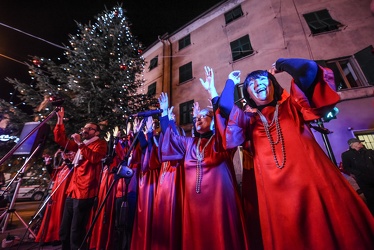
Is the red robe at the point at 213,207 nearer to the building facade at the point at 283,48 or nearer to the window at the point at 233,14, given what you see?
Result: the building facade at the point at 283,48

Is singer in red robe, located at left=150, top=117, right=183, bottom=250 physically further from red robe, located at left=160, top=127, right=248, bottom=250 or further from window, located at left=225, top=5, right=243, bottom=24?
window, located at left=225, top=5, right=243, bottom=24

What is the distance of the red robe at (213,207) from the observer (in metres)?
2.00

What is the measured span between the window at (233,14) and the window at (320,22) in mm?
4247

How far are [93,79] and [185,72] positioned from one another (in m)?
7.70

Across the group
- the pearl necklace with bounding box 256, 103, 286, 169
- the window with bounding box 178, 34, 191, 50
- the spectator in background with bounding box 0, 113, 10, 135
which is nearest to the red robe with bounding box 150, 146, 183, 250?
the pearl necklace with bounding box 256, 103, 286, 169

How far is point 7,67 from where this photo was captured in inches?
448

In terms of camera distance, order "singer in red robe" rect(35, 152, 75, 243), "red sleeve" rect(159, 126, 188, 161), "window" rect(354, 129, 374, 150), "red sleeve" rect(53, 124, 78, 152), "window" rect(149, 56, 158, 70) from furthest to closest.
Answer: "window" rect(149, 56, 158, 70), "window" rect(354, 129, 374, 150), "singer in red robe" rect(35, 152, 75, 243), "red sleeve" rect(53, 124, 78, 152), "red sleeve" rect(159, 126, 188, 161)

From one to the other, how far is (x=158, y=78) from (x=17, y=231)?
1269 cm

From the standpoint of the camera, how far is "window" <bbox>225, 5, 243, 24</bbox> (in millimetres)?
12480

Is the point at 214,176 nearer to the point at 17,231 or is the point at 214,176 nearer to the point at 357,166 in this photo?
the point at 357,166

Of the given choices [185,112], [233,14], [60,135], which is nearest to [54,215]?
[60,135]

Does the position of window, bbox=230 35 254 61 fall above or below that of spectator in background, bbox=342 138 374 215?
above

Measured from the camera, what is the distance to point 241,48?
11531mm

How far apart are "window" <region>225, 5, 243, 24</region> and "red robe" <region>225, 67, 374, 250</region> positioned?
13565 mm
